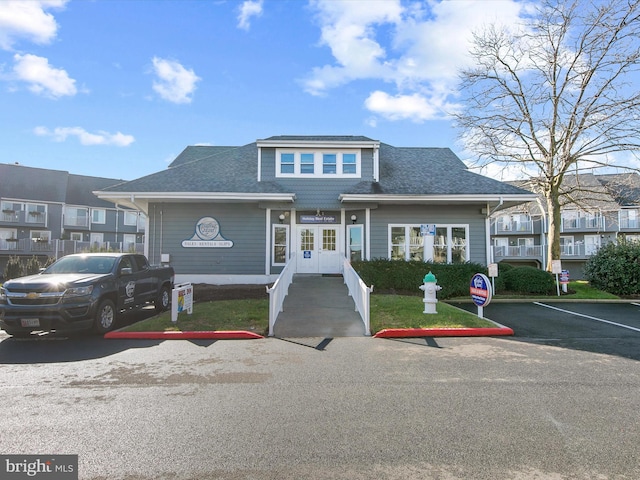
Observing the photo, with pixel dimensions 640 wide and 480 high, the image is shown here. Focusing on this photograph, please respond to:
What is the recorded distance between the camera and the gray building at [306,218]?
51.8ft

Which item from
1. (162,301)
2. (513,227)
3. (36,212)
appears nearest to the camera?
(162,301)

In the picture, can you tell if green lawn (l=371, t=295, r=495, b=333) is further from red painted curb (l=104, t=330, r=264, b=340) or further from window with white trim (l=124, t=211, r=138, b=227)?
window with white trim (l=124, t=211, r=138, b=227)

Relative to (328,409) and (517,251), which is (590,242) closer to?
(517,251)

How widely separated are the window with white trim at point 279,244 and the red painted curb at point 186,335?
8245 mm

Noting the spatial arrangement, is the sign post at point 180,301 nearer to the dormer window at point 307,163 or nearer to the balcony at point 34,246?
the dormer window at point 307,163

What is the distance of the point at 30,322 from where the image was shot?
288 inches

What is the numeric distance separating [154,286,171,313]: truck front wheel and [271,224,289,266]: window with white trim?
5.37 metres

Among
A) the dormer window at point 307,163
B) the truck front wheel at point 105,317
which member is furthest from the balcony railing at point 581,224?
the truck front wheel at point 105,317

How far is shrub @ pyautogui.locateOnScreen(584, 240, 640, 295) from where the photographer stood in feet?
51.7

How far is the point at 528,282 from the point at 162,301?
14.2 meters

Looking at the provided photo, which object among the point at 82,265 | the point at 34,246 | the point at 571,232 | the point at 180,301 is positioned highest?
the point at 571,232

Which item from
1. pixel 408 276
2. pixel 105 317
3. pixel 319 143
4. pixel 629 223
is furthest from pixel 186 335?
pixel 629 223

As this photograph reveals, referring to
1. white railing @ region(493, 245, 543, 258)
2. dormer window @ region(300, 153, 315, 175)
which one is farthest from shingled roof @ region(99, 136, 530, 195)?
white railing @ region(493, 245, 543, 258)

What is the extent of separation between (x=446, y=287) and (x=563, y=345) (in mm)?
6942
